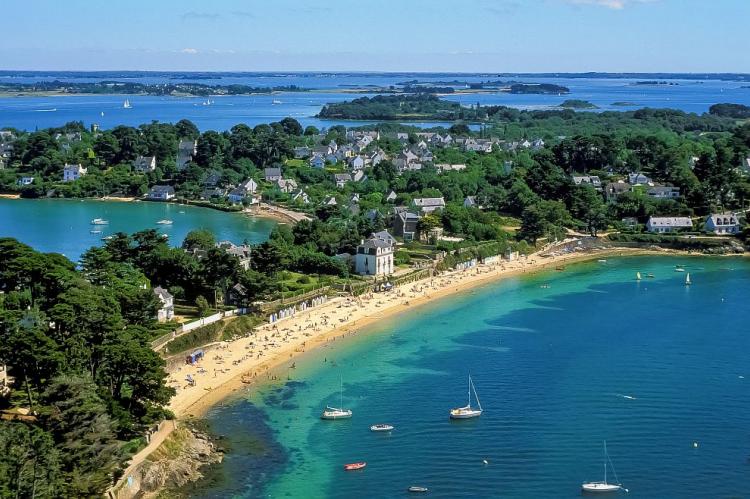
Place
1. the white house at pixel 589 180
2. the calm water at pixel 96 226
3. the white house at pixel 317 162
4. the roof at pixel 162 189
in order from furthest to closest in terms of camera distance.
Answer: the white house at pixel 317 162 → the roof at pixel 162 189 → the white house at pixel 589 180 → the calm water at pixel 96 226

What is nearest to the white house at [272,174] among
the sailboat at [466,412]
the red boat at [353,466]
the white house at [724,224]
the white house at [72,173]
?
the white house at [72,173]

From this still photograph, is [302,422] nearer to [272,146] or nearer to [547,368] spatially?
[547,368]

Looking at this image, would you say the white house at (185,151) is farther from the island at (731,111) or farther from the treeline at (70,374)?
the island at (731,111)

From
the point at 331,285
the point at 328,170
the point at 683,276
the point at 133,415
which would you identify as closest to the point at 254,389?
the point at 133,415

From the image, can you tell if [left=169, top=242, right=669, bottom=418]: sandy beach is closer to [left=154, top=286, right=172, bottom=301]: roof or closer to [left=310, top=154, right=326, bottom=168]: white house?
[left=154, top=286, right=172, bottom=301]: roof

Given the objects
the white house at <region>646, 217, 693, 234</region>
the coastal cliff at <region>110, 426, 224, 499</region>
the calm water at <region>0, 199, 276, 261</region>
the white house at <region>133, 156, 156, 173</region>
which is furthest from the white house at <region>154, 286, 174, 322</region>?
the white house at <region>133, 156, 156, 173</region>

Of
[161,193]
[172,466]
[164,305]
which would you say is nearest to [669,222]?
[164,305]
